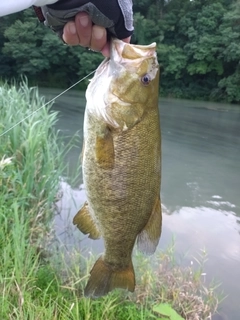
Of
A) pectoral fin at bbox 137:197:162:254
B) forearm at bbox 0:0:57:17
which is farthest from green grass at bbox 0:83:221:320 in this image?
forearm at bbox 0:0:57:17

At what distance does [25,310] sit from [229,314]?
6.19ft

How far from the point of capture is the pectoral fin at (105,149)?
61.4 inches

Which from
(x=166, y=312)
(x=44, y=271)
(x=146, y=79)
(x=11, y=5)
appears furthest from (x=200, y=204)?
(x=11, y=5)

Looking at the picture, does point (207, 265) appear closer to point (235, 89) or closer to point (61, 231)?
point (61, 231)

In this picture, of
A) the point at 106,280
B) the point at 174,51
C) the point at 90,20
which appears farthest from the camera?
the point at 174,51

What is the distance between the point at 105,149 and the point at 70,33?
39 centimetres

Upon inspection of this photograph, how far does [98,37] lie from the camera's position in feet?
4.95

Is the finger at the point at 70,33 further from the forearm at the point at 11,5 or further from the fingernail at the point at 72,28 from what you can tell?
the forearm at the point at 11,5

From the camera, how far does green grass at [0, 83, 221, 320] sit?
2.84 meters

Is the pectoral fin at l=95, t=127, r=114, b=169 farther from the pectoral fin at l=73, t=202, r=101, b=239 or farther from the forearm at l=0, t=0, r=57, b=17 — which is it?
the forearm at l=0, t=0, r=57, b=17

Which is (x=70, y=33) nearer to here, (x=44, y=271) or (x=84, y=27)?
(x=84, y=27)

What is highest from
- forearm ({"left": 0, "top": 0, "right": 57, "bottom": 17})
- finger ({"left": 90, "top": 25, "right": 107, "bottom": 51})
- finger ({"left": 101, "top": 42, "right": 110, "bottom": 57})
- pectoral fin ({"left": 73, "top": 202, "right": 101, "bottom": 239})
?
forearm ({"left": 0, "top": 0, "right": 57, "bottom": 17})

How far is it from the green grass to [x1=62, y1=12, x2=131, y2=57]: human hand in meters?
1.51

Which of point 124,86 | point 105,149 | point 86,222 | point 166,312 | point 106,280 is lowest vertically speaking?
point 166,312
